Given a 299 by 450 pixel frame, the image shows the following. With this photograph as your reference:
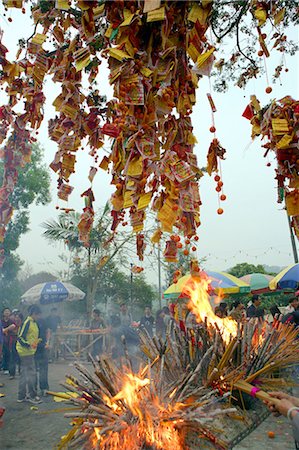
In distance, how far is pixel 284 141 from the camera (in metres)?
2.98

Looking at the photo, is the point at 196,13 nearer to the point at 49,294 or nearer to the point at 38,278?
the point at 49,294

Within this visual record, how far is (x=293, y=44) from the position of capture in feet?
16.2

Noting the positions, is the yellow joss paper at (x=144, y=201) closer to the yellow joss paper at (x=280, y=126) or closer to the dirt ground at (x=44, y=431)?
the yellow joss paper at (x=280, y=126)

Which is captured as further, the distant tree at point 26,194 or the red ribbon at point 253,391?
the distant tree at point 26,194

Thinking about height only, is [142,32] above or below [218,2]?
below

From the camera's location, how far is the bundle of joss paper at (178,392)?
83.9 inches

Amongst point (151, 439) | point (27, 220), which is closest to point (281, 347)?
point (151, 439)

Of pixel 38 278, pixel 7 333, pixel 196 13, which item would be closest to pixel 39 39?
pixel 196 13

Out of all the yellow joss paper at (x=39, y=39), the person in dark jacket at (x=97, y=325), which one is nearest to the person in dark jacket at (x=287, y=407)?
the yellow joss paper at (x=39, y=39)

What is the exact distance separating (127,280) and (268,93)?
2319 cm

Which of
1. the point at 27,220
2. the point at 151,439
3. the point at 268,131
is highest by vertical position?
the point at 27,220

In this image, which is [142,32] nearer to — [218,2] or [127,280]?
[218,2]

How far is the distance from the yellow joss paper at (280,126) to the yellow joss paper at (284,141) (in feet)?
0.14

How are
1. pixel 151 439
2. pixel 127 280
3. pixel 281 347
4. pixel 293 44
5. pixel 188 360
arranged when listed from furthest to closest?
pixel 127 280
pixel 293 44
pixel 281 347
pixel 188 360
pixel 151 439
